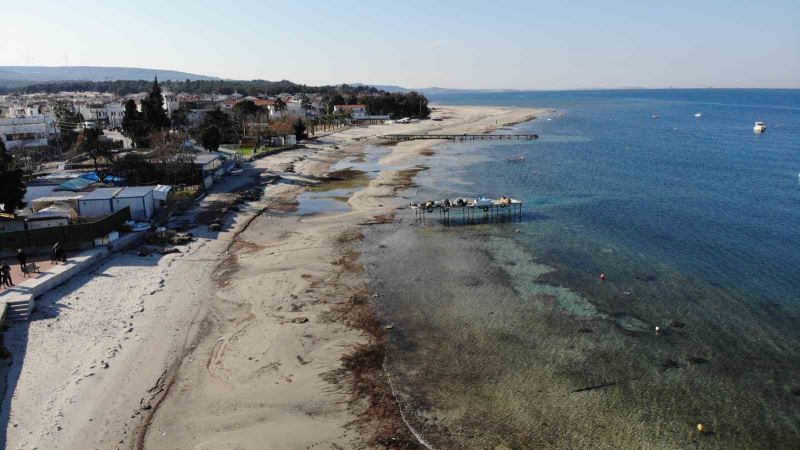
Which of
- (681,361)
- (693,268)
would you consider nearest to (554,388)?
(681,361)

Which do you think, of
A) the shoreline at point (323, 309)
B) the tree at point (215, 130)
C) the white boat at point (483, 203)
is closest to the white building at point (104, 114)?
the tree at point (215, 130)

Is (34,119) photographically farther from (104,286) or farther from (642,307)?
(642,307)

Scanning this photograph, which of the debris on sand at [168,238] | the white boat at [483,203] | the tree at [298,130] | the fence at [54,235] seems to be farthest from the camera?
the tree at [298,130]

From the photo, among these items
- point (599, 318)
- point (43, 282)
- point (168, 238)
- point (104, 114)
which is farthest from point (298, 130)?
point (599, 318)

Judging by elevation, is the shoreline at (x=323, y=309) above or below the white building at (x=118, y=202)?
below

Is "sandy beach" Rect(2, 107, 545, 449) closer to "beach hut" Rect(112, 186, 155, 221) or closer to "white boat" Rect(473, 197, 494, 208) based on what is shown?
"beach hut" Rect(112, 186, 155, 221)

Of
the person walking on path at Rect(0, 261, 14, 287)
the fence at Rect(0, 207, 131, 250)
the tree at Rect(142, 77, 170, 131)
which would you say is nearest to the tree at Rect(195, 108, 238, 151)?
the tree at Rect(142, 77, 170, 131)

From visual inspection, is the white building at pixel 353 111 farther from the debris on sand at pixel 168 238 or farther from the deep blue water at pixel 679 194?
the debris on sand at pixel 168 238
